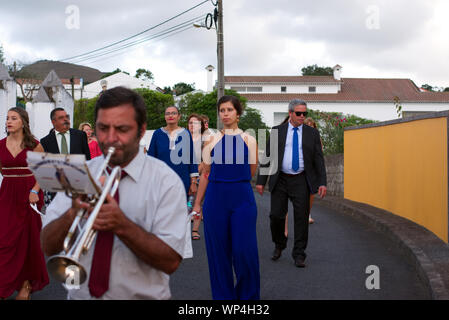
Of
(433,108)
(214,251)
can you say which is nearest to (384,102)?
(433,108)

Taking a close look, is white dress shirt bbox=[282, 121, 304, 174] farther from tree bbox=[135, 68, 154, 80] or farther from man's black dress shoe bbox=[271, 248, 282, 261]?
tree bbox=[135, 68, 154, 80]

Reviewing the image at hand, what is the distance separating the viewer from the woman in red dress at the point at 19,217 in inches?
229

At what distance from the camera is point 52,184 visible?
2.05 metres

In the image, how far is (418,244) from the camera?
7.66 m

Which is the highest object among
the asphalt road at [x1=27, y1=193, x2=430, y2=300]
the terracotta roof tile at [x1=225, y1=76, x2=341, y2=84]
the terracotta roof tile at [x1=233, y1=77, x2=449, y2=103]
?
the terracotta roof tile at [x1=225, y1=76, x2=341, y2=84]

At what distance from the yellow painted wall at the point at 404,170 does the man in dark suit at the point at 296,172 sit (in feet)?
6.85

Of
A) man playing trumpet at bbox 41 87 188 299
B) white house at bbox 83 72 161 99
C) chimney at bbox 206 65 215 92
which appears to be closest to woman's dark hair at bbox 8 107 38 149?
man playing trumpet at bbox 41 87 188 299

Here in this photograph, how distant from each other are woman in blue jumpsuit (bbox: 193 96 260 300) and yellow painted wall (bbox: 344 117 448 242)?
4107 mm

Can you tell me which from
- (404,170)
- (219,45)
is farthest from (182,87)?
(404,170)

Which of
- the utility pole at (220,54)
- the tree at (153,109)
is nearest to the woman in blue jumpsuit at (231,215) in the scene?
the utility pole at (220,54)

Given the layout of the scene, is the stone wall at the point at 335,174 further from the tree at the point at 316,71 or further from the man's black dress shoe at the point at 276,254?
the tree at the point at 316,71

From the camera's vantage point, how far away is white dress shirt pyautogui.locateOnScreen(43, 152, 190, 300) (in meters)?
2.31

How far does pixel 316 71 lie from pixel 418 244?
89460 mm
